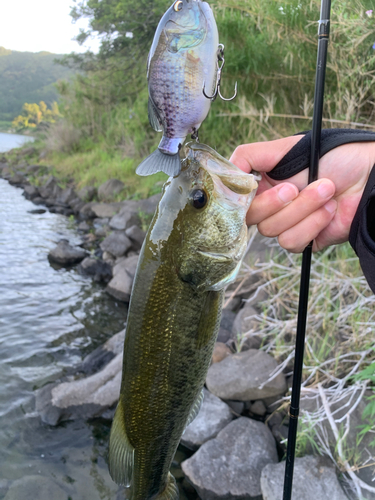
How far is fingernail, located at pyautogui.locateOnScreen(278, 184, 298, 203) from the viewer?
1798 mm

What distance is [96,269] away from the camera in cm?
1005

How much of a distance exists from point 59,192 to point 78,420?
16.2 m

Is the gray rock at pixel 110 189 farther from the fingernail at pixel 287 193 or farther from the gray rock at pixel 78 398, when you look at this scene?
the fingernail at pixel 287 193

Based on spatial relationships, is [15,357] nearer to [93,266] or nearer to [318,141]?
[93,266]

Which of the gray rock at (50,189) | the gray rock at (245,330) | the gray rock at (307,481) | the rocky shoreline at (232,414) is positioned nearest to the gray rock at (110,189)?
the gray rock at (50,189)

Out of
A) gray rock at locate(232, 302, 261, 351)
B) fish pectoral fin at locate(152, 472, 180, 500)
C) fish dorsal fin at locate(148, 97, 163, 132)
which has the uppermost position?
fish dorsal fin at locate(148, 97, 163, 132)

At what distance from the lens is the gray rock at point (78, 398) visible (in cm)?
505

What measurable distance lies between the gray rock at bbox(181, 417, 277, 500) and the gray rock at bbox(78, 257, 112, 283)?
625cm

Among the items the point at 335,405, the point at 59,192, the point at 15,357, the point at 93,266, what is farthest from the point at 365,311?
the point at 59,192

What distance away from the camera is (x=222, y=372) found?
500 cm

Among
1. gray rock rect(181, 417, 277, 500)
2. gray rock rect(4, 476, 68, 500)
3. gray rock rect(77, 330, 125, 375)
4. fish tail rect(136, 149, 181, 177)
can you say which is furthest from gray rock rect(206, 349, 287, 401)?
fish tail rect(136, 149, 181, 177)

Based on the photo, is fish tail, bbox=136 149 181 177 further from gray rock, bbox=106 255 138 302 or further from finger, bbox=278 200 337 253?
gray rock, bbox=106 255 138 302

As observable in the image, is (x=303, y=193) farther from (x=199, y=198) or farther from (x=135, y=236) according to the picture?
(x=135, y=236)

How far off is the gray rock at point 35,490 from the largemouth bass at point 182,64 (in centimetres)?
430
